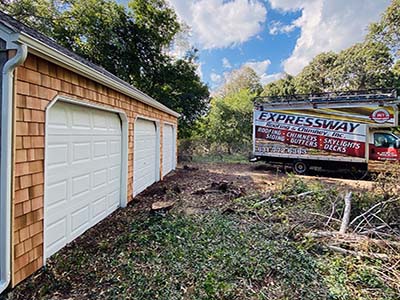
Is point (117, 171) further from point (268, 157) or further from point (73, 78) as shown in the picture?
point (268, 157)

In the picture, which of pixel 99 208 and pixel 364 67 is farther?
pixel 364 67

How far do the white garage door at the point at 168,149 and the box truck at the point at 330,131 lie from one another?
13.3 feet

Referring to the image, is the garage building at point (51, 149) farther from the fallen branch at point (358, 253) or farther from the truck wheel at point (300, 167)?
the truck wheel at point (300, 167)

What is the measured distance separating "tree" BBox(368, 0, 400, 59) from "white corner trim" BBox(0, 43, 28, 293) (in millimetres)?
19526

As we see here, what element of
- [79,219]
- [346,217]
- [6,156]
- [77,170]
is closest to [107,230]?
[79,219]

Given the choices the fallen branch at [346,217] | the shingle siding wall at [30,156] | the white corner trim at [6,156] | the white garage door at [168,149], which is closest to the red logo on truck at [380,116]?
the fallen branch at [346,217]

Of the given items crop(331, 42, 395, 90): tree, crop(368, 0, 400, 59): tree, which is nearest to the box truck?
crop(368, 0, 400, 59): tree

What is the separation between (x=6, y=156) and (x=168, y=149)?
8382mm

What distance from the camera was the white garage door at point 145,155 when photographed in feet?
21.0

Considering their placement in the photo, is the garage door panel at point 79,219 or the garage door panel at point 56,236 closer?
the garage door panel at point 56,236

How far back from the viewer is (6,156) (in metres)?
2.33

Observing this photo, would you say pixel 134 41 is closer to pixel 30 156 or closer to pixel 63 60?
pixel 63 60

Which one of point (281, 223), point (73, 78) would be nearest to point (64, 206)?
point (73, 78)

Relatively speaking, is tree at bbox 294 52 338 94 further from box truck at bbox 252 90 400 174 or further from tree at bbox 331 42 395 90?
box truck at bbox 252 90 400 174
